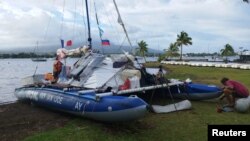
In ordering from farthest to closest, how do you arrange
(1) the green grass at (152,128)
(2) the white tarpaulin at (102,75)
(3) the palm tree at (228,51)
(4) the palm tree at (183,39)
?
(3) the palm tree at (228,51) → (4) the palm tree at (183,39) → (2) the white tarpaulin at (102,75) → (1) the green grass at (152,128)

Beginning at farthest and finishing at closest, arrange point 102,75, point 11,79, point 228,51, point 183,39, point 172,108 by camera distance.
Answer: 1. point 228,51
2. point 183,39
3. point 11,79
4. point 102,75
5. point 172,108

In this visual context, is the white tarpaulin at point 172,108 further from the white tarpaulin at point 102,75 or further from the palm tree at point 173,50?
the palm tree at point 173,50

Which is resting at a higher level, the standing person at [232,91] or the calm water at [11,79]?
the standing person at [232,91]

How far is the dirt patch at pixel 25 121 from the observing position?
1126 centimetres

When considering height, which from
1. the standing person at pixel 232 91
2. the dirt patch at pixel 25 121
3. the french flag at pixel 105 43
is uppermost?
the french flag at pixel 105 43

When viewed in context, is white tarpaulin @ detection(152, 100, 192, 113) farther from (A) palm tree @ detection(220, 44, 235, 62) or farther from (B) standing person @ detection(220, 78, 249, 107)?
(A) palm tree @ detection(220, 44, 235, 62)

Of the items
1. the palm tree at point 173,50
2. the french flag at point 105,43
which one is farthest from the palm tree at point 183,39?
the french flag at point 105,43

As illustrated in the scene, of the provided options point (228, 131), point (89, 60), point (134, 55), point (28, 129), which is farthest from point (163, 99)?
point (228, 131)

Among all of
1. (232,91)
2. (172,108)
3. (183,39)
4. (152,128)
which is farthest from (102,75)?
(183,39)

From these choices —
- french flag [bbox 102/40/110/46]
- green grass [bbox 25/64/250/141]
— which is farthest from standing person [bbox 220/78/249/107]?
french flag [bbox 102/40/110/46]

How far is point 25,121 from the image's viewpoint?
13.1m

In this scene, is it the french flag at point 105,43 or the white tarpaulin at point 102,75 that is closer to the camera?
the white tarpaulin at point 102,75

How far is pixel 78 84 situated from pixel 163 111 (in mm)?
4039

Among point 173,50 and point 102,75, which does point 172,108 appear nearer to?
point 102,75
